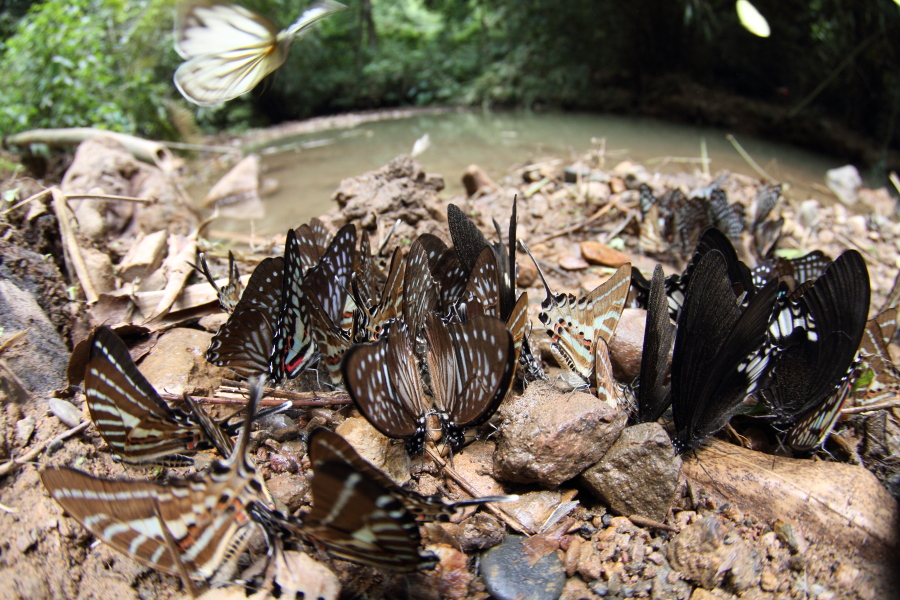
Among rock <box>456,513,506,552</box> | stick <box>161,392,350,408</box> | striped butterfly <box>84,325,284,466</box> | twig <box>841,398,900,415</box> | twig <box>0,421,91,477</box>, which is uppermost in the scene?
striped butterfly <box>84,325,284,466</box>

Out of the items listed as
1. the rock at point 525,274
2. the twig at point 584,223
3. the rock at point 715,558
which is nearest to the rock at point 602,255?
the twig at point 584,223

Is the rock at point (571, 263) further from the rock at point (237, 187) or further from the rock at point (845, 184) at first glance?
the rock at point (845, 184)

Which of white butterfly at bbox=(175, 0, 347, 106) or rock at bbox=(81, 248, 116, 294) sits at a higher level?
white butterfly at bbox=(175, 0, 347, 106)

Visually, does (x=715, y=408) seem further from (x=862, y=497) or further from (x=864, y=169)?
(x=864, y=169)

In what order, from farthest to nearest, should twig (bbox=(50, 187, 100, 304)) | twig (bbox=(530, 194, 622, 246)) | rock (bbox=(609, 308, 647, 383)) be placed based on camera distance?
twig (bbox=(530, 194, 622, 246)) → twig (bbox=(50, 187, 100, 304)) → rock (bbox=(609, 308, 647, 383))

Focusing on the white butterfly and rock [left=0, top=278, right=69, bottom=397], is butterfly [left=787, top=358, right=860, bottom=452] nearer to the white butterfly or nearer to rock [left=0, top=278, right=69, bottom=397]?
the white butterfly

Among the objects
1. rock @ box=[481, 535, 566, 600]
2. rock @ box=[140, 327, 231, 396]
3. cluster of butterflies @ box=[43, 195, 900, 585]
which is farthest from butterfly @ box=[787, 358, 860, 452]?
rock @ box=[140, 327, 231, 396]

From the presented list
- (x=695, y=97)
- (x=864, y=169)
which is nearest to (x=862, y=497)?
(x=864, y=169)
